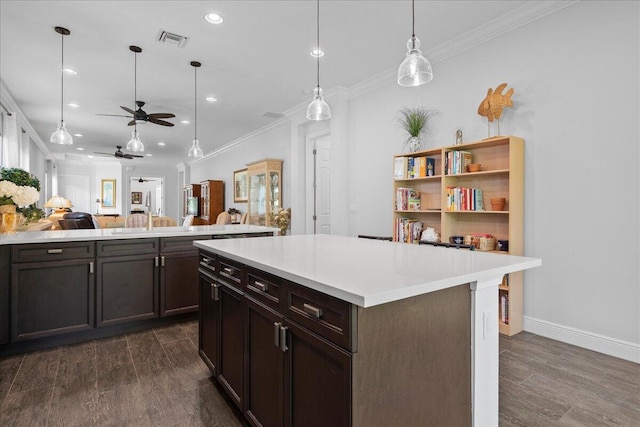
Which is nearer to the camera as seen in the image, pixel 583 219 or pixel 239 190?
pixel 583 219

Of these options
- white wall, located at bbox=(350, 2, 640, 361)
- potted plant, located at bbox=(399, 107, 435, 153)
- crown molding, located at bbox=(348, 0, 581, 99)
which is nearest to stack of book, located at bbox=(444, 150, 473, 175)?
white wall, located at bbox=(350, 2, 640, 361)

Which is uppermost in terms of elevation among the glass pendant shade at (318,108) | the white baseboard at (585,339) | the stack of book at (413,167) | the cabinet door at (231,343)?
the glass pendant shade at (318,108)

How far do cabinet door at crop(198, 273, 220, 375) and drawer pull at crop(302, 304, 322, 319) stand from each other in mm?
944

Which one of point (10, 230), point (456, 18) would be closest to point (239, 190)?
point (10, 230)

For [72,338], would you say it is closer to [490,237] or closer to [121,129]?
[490,237]

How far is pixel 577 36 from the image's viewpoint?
109 inches

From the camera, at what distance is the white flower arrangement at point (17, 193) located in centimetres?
281

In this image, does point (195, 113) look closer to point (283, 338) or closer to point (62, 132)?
point (62, 132)

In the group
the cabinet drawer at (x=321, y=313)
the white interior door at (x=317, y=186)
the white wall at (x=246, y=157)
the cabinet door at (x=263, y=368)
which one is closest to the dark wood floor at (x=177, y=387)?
the cabinet door at (x=263, y=368)

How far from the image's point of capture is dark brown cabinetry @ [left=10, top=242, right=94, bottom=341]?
262cm

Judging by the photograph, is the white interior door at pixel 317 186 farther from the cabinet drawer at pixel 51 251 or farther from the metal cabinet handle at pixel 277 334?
the metal cabinet handle at pixel 277 334

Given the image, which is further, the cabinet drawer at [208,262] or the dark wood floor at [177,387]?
the cabinet drawer at [208,262]

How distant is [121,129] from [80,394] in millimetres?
6788

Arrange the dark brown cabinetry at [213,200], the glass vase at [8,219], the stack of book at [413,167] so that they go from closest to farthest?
the glass vase at [8,219] → the stack of book at [413,167] → the dark brown cabinetry at [213,200]
